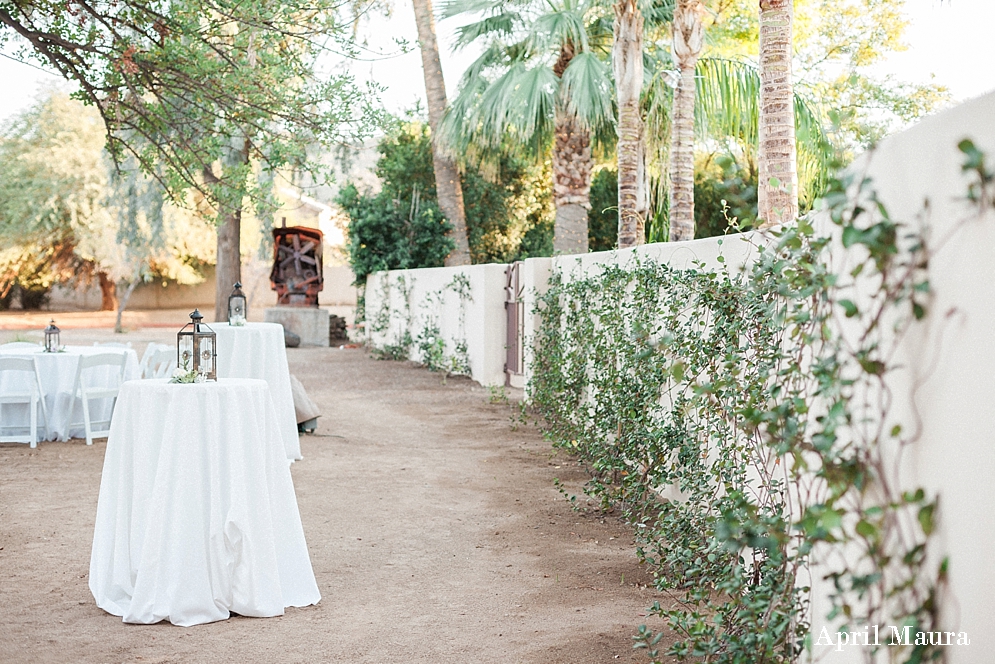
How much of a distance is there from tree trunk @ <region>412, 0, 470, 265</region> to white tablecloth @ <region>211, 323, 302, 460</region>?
9.99 meters

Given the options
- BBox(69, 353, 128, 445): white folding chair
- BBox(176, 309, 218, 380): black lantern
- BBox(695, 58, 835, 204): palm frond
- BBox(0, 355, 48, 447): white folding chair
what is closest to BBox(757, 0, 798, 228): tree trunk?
BBox(176, 309, 218, 380): black lantern

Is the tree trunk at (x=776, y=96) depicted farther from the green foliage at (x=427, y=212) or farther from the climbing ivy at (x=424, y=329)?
the green foliage at (x=427, y=212)

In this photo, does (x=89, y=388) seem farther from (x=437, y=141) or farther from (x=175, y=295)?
(x=175, y=295)

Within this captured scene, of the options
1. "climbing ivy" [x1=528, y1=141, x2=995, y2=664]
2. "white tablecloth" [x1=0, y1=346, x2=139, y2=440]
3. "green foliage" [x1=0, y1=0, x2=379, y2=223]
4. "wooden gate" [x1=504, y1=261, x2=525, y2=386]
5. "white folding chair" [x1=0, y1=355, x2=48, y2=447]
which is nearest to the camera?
"climbing ivy" [x1=528, y1=141, x2=995, y2=664]

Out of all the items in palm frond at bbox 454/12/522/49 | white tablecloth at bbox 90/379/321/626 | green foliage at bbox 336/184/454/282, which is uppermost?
palm frond at bbox 454/12/522/49

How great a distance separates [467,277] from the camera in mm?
14609

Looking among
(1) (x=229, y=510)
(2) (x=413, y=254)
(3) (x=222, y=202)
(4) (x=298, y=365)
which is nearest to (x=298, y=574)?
(1) (x=229, y=510)

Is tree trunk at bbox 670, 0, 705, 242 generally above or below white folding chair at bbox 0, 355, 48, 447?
above

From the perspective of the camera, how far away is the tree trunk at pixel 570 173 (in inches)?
607

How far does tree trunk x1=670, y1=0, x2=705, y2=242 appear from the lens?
9.16 meters

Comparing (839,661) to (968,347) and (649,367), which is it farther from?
(649,367)

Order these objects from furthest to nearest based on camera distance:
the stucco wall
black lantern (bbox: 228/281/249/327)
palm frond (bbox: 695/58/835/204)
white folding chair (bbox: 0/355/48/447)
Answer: the stucco wall → palm frond (bbox: 695/58/835/204) → black lantern (bbox: 228/281/249/327) → white folding chair (bbox: 0/355/48/447)

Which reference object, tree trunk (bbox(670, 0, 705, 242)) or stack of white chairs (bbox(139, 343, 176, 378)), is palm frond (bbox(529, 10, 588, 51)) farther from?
stack of white chairs (bbox(139, 343, 176, 378))

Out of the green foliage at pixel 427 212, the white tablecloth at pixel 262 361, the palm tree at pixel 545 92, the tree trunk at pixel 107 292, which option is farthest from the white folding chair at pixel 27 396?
the tree trunk at pixel 107 292
